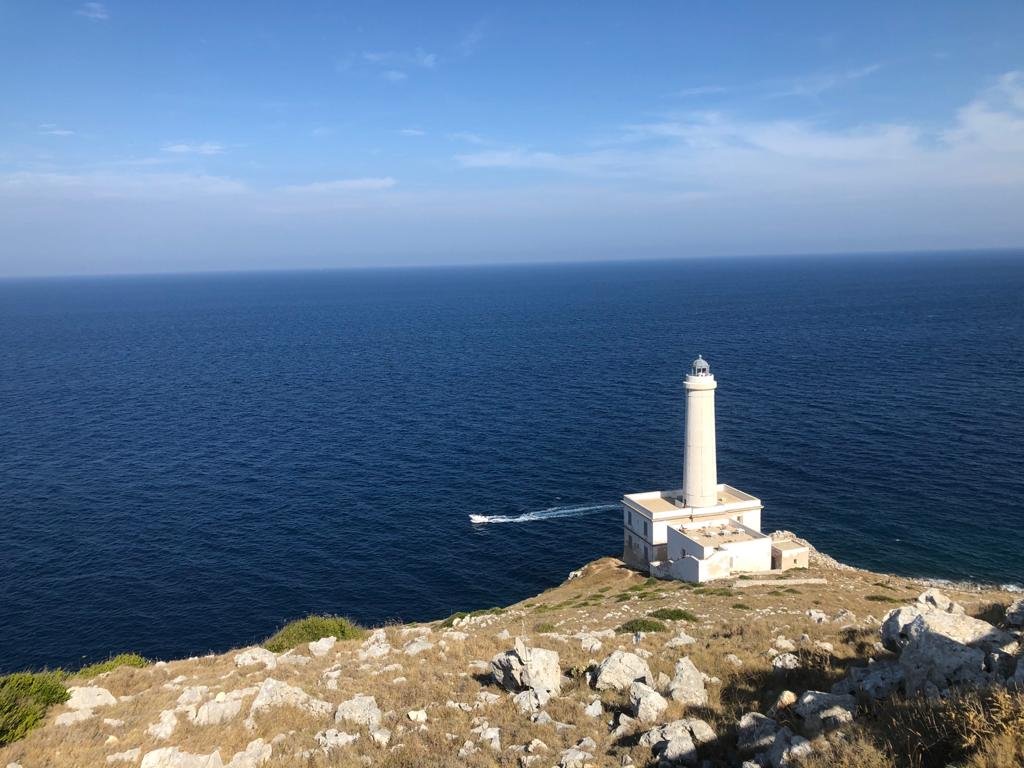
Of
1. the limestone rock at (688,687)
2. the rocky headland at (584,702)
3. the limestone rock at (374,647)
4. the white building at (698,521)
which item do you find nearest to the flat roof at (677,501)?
the white building at (698,521)

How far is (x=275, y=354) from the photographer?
485ft

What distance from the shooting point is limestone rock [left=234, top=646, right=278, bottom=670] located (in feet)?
74.8

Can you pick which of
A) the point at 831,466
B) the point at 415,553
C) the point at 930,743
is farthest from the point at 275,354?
the point at 930,743

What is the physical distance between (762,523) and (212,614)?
44.0 meters

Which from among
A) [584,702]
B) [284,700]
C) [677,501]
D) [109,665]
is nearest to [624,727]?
[584,702]

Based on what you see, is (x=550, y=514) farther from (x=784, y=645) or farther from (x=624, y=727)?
Result: (x=624, y=727)

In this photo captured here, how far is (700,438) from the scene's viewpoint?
48156 mm

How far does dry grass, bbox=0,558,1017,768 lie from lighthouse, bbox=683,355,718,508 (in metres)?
18.6

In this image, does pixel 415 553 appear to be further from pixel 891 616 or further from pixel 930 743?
pixel 930 743

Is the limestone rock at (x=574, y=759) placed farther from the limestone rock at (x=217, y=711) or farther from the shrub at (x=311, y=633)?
the shrub at (x=311, y=633)

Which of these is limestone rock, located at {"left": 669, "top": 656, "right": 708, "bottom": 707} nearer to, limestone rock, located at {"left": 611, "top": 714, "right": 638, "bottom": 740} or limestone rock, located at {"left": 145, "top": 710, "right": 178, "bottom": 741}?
limestone rock, located at {"left": 611, "top": 714, "right": 638, "bottom": 740}

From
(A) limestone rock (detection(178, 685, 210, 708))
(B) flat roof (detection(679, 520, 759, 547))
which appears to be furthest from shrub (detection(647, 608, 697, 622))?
(A) limestone rock (detection(178, 685, 210, 708))

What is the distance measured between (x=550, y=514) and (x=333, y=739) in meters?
47.1

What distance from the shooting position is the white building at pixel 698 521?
→ 44000 mm
